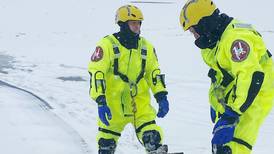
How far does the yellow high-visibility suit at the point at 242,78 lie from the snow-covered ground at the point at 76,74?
3.46 meters

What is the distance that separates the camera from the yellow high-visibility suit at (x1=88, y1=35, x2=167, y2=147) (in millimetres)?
5848

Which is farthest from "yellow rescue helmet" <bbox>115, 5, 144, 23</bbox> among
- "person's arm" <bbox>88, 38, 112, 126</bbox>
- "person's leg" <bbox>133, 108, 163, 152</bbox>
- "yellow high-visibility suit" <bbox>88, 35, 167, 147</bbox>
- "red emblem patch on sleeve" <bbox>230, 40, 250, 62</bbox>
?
"red emblem patch on sleeve" <bbox>230, 40, 250, 62</bbox>

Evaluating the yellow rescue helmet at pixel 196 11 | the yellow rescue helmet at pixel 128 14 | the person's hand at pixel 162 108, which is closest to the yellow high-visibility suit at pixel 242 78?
the yellow rescue helmet at pixel 196 11

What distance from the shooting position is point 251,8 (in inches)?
1009

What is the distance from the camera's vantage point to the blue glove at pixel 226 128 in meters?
4.02

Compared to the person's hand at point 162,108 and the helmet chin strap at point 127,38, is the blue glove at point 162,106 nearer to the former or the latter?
the person's hand at point 162,108

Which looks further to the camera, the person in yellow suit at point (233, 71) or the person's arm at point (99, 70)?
the person's arm at point (99, 70)

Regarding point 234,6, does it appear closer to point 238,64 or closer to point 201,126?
point 201,126

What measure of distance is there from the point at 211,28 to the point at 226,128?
0.79m

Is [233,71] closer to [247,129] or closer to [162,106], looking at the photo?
[247,129]

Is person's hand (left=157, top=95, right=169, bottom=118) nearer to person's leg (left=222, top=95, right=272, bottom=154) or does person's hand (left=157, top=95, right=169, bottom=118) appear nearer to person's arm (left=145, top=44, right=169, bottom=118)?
person's arm (left=145, top=44, right=169, bottom=118)

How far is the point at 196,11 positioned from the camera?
4.17 metres

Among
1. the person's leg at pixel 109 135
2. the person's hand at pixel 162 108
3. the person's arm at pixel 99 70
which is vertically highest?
the person's arm at pixel 99 70

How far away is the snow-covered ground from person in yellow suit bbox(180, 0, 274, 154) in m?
3.48
